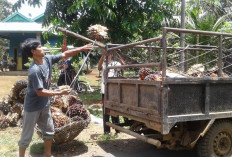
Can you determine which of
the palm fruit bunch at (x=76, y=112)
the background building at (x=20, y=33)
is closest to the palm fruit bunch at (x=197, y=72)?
the palm fruit bunch at (x=76, y=112)

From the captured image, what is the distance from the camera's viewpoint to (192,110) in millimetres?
3791

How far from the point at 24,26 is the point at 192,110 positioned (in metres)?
20.3

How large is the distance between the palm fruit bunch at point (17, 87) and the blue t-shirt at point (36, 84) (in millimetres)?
2423

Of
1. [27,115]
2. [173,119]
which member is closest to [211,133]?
[173,119]

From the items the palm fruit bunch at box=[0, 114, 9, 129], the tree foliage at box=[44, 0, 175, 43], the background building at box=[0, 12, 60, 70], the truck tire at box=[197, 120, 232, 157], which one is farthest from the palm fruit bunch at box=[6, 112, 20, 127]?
the background building at box=[0, 12, 60, 70]

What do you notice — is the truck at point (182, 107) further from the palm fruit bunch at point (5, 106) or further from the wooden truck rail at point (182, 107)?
the palm fruit bunch at point (5, 106)

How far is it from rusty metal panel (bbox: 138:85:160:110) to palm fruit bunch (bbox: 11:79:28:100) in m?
3.21

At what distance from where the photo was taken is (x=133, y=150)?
5.04 metres

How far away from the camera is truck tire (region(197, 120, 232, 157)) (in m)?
3.98

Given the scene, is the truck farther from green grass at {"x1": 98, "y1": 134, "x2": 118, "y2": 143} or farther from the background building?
the background building

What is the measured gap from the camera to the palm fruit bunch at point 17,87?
6141 millimetres

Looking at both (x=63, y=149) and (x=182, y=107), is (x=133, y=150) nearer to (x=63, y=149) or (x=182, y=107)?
(x=63, y=149)

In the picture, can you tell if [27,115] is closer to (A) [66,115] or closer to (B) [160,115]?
(A) [66,115]

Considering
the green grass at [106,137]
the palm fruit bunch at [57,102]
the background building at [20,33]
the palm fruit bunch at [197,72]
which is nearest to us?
the palm fruit bunch at [197,72]
